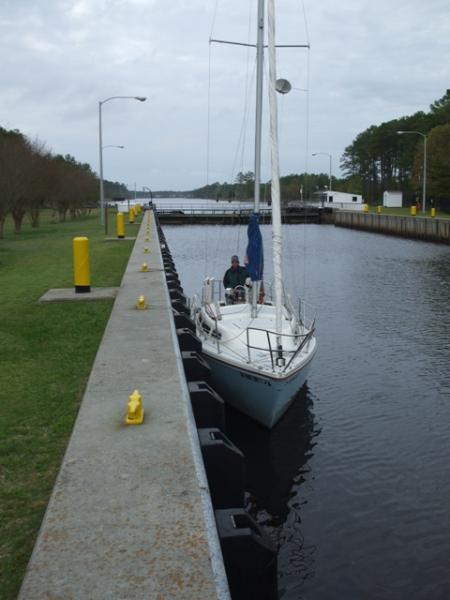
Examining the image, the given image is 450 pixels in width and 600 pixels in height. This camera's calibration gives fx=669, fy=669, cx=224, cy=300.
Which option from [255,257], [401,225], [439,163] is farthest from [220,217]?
[255,257]

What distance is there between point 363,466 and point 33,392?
17.3 feet

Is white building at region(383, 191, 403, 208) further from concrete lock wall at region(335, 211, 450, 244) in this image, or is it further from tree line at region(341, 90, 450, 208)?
concrete lock wall at region(335, 211, 450, 244)

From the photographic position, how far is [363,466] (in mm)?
10539

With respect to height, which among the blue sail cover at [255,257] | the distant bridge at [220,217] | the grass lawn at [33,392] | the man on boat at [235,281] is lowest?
the grass lawn at [33,392]

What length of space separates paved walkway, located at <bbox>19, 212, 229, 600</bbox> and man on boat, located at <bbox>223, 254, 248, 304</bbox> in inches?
304

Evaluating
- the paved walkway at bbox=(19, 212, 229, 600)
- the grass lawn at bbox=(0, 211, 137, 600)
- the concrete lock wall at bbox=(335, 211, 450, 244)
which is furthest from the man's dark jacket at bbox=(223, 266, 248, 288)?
the concrete lock wall at bbox=(335, 211, 450, 244)

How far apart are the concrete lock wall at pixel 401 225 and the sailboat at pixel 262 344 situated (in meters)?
41.3

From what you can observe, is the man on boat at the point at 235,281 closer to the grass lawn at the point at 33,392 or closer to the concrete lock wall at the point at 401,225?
the grass lawn at the point at 33,392

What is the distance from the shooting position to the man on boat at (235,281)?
15.9 m

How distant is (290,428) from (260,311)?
3045mm

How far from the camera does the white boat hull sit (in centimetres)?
1122

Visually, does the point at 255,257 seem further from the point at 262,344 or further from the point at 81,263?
the point at 81,263

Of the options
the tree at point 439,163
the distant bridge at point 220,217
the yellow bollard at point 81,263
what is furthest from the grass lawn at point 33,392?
the distant bridge at point 220,217

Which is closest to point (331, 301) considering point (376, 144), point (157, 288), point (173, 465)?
point (157, 288)
